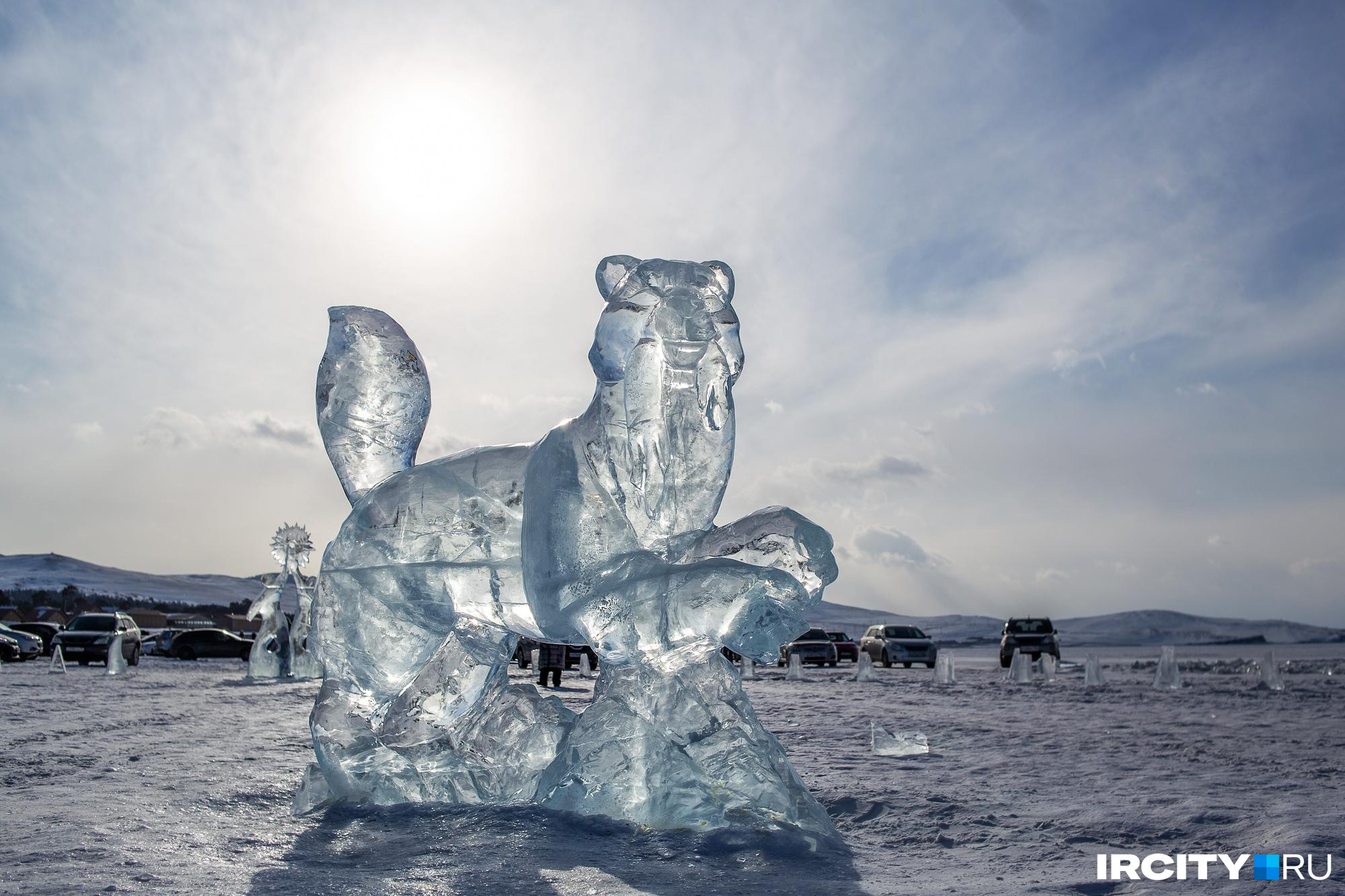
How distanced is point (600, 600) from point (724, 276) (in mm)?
1265

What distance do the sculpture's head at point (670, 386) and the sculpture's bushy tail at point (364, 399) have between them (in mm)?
1409

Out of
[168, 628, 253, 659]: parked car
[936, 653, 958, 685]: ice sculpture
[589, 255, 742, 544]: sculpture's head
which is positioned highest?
[589, 255, 742, 544]: sculpture's head

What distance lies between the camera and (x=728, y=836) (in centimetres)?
299

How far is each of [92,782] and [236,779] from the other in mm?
598

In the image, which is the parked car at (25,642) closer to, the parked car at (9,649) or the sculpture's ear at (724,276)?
the parked car at (9,649)

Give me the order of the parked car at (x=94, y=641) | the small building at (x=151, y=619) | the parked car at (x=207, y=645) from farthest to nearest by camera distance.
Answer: the small building at (x=151, y=619) → the parked car at (x=207, y=645) → the parked car at (x=94, y=641)

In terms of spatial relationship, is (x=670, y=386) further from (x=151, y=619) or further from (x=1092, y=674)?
(x=151, y=619)

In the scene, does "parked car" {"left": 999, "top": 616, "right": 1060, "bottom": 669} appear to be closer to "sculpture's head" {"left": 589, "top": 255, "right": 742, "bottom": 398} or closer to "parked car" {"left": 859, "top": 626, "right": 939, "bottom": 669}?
"parked car" {"left": 859, "top": 626, "right": 939, "bottom": 669}

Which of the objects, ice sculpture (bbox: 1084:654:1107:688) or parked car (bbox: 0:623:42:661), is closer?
ice sculpture (bbox: 1084:654:1107:688)

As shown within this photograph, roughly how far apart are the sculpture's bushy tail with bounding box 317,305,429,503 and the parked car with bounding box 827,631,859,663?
77.9 feet

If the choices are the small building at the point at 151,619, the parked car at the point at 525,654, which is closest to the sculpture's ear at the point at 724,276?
the parked car at the point at 525,654

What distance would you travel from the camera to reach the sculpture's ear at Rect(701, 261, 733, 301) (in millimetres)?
3432

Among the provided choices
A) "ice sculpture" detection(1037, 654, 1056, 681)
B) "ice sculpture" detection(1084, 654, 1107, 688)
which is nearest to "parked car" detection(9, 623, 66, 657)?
"ice sculpture" detection(1037, 654, 1056, 681)

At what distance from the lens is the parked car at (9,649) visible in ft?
69.9
